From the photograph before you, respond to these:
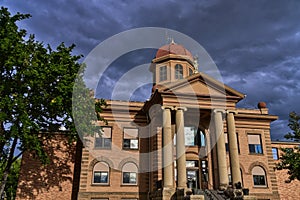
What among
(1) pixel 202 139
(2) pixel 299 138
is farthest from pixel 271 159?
(1) pixel 202 139

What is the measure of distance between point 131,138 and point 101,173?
15.0 ft

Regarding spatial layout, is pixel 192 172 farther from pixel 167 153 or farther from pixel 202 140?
pixel 167 153

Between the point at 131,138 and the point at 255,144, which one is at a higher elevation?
the point at 131,138

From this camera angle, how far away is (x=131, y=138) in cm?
2841

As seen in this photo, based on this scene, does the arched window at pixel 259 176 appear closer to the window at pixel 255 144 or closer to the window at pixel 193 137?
the window at pixel 255 144

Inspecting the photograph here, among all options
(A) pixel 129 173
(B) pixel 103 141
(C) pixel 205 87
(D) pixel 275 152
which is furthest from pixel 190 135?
(D) pixel 275 152

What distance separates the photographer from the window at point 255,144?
2988 cm

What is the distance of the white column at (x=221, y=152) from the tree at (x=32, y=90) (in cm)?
1132

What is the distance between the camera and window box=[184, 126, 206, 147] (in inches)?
1118

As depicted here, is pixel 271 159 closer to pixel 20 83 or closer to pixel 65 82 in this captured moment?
pixel 65 82

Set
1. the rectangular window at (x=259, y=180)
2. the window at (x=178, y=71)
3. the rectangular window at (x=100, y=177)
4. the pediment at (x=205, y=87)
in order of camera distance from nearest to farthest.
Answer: the pediment at (x=205, y=87)
the rectangular window at (x=100, y=177)
the rectangular window at (x=259, y=180)
the window at (x=178, y=71)

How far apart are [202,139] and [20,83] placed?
18190 millimetres

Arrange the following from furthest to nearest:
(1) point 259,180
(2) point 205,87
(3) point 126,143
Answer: (1) point 259,180
(3) point 126,143
(2) point 205,87

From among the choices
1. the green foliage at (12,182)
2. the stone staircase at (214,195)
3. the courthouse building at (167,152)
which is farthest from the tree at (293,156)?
the green foliage at (12,182)
